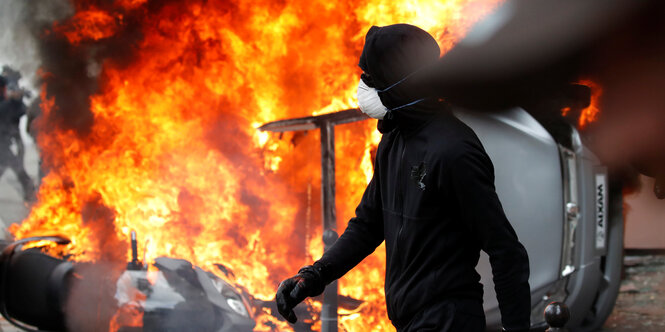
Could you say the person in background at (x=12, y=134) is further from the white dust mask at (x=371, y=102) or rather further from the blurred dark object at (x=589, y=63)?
the white dust mask at (x=371, y=102)

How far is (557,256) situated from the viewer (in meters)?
4.23

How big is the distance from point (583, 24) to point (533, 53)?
0.48 m

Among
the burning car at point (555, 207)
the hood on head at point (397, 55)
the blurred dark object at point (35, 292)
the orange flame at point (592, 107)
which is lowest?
the blurred dark object at point (35, 292)

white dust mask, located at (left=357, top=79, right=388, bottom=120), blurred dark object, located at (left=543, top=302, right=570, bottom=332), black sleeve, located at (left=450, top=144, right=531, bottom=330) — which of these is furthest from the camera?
blurred dark object, located at (left=543, top=302, right=570, bottom=332)

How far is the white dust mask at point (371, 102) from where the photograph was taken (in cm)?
220

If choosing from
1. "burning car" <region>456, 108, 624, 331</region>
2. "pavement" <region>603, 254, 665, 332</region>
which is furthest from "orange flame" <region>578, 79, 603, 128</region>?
"pavement" <region>603, 254, 665, 332</region>

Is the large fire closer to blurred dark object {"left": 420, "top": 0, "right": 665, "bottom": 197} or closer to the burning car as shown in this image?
blurred dark object {"left": 420, "top": 0, "right": 665, "bottom": 197}

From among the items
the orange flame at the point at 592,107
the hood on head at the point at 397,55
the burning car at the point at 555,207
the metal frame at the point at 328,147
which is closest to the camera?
the hood on head at the point at 397,55

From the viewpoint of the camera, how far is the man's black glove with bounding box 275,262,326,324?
89.6 inches

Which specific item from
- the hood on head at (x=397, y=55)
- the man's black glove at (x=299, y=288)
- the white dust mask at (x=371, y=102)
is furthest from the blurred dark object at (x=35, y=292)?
the hood on head at (x=397, y=55)

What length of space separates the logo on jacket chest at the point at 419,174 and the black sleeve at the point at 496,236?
0.12 m

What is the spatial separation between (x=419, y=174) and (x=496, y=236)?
332mm

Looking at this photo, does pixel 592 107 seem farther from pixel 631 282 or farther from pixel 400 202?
pixel 631 282

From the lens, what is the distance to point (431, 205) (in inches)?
77.5
